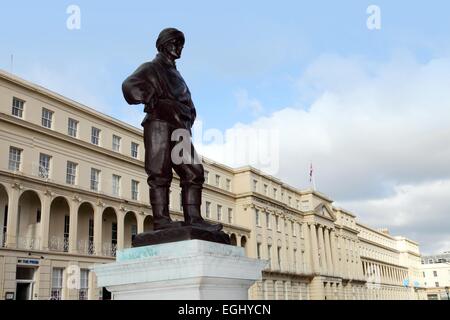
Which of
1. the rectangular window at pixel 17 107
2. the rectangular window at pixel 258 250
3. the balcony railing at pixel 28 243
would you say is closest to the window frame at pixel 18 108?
the rectangular window at pixel 17 107

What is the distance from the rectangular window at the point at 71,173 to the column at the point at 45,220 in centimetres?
314

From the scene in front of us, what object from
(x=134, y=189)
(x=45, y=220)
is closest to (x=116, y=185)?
(x=134, y=189)

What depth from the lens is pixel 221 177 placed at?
5609 centimetres

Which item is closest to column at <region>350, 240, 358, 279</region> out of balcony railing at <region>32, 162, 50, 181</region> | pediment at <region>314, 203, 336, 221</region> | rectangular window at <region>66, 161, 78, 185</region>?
pediment at <region>314, 203, 336, 221</region>

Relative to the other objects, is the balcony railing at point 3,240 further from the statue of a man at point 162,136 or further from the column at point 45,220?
the statue of a man at point 162,136

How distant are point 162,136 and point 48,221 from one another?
2814cm

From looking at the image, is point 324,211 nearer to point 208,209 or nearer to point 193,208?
point 208,209

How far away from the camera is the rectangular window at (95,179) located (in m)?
37.1

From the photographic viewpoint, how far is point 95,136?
38312mm

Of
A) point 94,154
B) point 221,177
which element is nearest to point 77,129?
point 94,154

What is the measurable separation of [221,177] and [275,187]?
37.0ft
